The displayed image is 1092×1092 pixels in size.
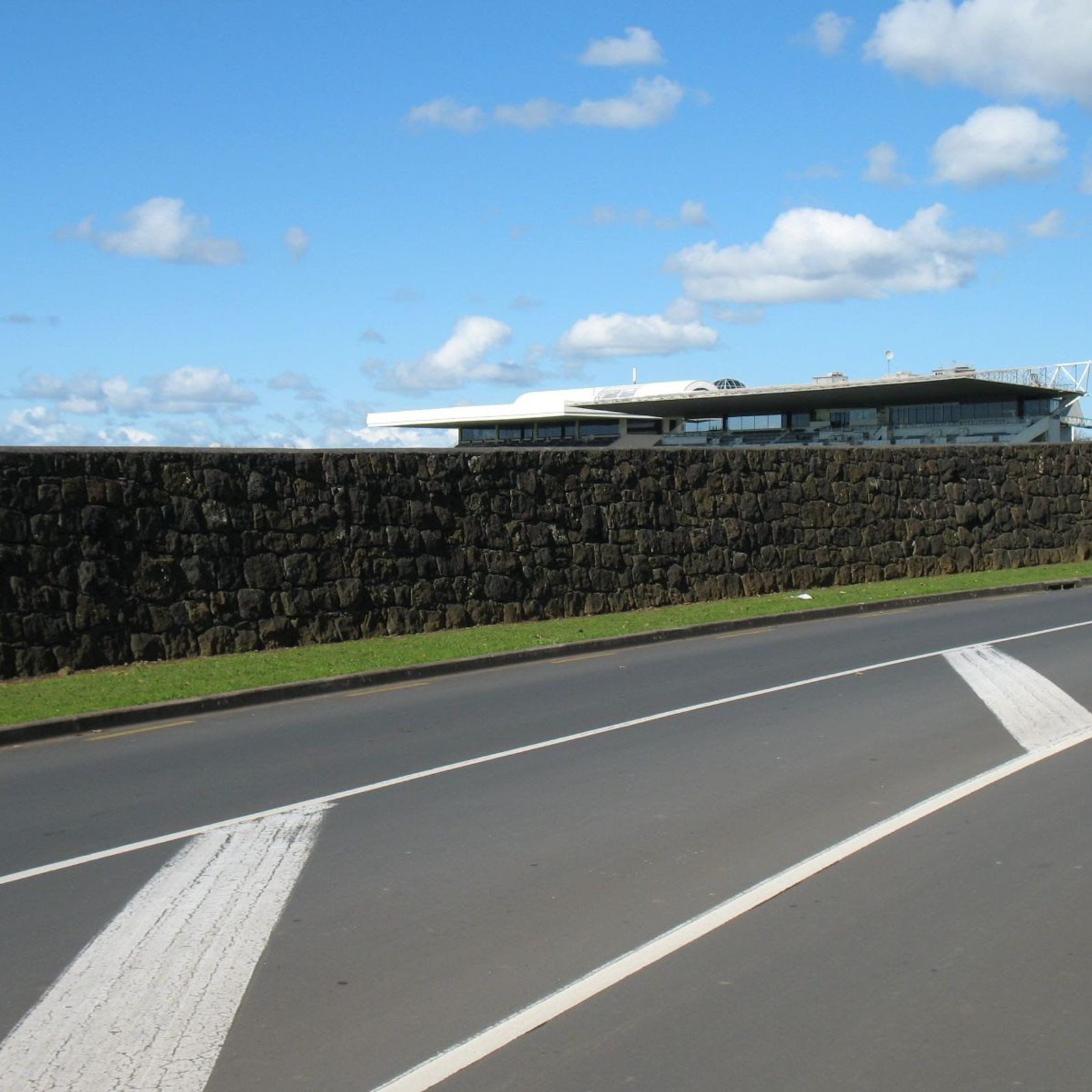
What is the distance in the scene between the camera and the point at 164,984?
5.41m

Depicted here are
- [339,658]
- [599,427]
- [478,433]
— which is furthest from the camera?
[478,433]

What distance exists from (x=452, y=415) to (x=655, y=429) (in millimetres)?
9301

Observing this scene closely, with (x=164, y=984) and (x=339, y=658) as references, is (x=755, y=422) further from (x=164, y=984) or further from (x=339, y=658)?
(x=164, y=984)

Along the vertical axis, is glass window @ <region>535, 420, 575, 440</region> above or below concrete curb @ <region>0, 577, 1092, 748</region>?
above

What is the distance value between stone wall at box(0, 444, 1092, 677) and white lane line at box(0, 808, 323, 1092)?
829 cm

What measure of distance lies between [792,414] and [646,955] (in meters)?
58.6

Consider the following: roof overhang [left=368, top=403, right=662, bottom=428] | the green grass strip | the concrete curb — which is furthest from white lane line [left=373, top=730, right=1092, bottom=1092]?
roof overhang [left=368, top=403, right=662, bottom=428]

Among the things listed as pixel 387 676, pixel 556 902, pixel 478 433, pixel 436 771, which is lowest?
pixel 387 676

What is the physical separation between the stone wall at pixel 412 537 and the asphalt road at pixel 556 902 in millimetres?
3847

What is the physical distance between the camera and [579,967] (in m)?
5.54

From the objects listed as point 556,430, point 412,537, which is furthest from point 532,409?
point 412,537

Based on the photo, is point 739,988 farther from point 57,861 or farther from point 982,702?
point 982,702

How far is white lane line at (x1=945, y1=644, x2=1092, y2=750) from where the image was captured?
10.5 meters

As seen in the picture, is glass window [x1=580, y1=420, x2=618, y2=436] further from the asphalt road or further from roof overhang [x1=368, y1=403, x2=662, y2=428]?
the asphalt road
